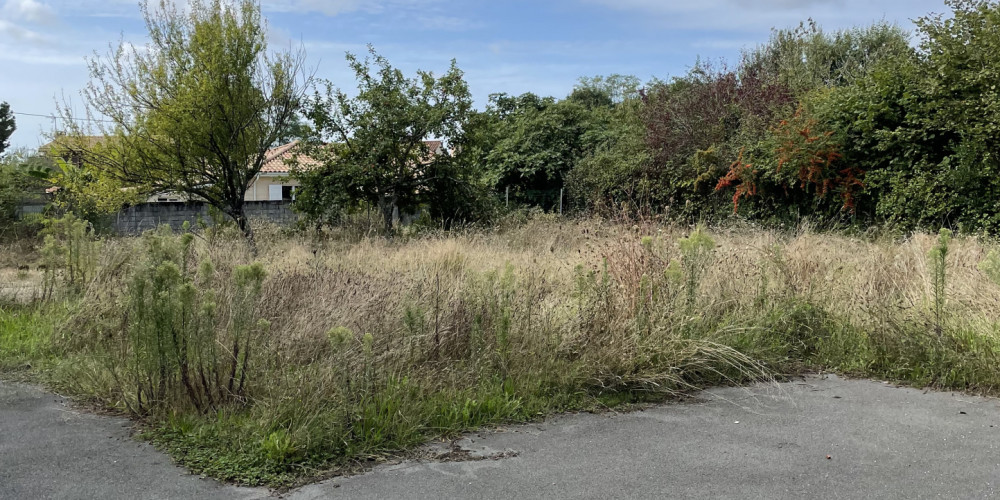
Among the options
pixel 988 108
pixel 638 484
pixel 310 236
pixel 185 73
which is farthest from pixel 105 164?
pixel 988 108

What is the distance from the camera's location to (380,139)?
15500mm

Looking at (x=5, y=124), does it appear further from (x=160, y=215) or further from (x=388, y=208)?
(x=388, y=208)

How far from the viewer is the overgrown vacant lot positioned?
171 inches

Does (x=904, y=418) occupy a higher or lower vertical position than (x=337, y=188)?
lower

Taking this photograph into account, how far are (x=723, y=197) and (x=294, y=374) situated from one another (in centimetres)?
1535

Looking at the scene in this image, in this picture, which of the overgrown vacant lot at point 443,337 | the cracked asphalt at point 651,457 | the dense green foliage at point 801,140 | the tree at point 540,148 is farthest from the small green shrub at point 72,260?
the tree at point 540,148

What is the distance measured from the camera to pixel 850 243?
10.3 metres

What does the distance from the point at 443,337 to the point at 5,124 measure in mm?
37180

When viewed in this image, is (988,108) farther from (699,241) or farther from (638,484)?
(638,484)

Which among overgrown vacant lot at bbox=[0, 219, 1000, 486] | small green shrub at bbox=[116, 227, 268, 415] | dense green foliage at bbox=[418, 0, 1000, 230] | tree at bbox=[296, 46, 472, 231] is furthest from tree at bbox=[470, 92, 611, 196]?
small green shrub at bbox=[116, 227, 268, 415]

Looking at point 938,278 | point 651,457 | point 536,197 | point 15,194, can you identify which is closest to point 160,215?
point 15,194

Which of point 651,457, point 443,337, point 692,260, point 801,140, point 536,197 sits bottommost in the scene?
point 651,457

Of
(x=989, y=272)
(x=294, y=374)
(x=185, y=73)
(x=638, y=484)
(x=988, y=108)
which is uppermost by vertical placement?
(x=185, y=73)

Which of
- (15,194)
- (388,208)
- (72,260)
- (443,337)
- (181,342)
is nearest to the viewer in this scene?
(181,342)
